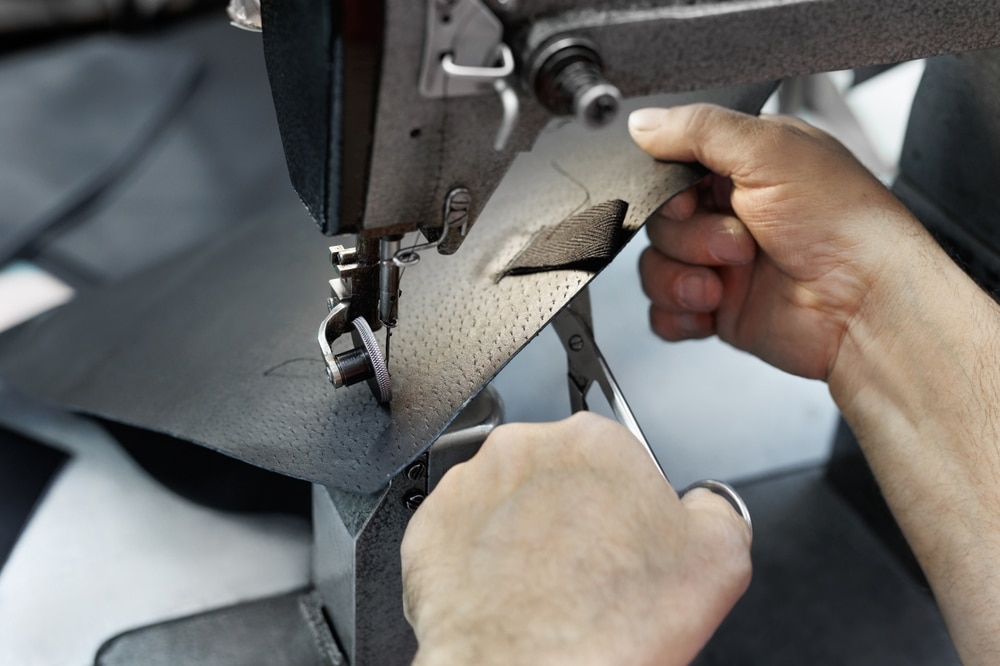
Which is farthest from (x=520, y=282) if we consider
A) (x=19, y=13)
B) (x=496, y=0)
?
(x=19, y=13)

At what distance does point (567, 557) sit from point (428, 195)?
0.29 meters

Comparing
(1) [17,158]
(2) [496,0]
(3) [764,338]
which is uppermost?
(2) [496,0]

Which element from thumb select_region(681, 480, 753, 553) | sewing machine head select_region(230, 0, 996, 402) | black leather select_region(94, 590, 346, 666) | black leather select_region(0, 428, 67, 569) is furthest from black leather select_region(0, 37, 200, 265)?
thumb select_region(681, 480, 753, 553)

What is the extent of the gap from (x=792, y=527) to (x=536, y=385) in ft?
1.22

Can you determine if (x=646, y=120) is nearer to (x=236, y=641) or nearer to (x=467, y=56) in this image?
(x=467, y=56)

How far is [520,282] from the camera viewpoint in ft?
2.82

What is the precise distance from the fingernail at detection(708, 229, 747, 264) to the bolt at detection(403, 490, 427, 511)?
19.0 inches

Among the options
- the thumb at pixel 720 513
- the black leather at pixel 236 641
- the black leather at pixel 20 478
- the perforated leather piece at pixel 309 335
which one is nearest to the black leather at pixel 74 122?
the perforated leather piece at pixel 309 335

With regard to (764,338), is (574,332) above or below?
above

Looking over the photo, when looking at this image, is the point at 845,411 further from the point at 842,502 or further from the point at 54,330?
the point at 54,330

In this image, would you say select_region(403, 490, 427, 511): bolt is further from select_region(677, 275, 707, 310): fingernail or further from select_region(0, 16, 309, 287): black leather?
select_region(0, 16, 309, 287): black leather

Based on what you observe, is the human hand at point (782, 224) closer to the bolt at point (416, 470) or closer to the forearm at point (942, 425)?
the forearm at point (942, 425)

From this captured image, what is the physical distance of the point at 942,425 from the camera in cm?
84

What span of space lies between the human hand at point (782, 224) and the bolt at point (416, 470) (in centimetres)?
44
